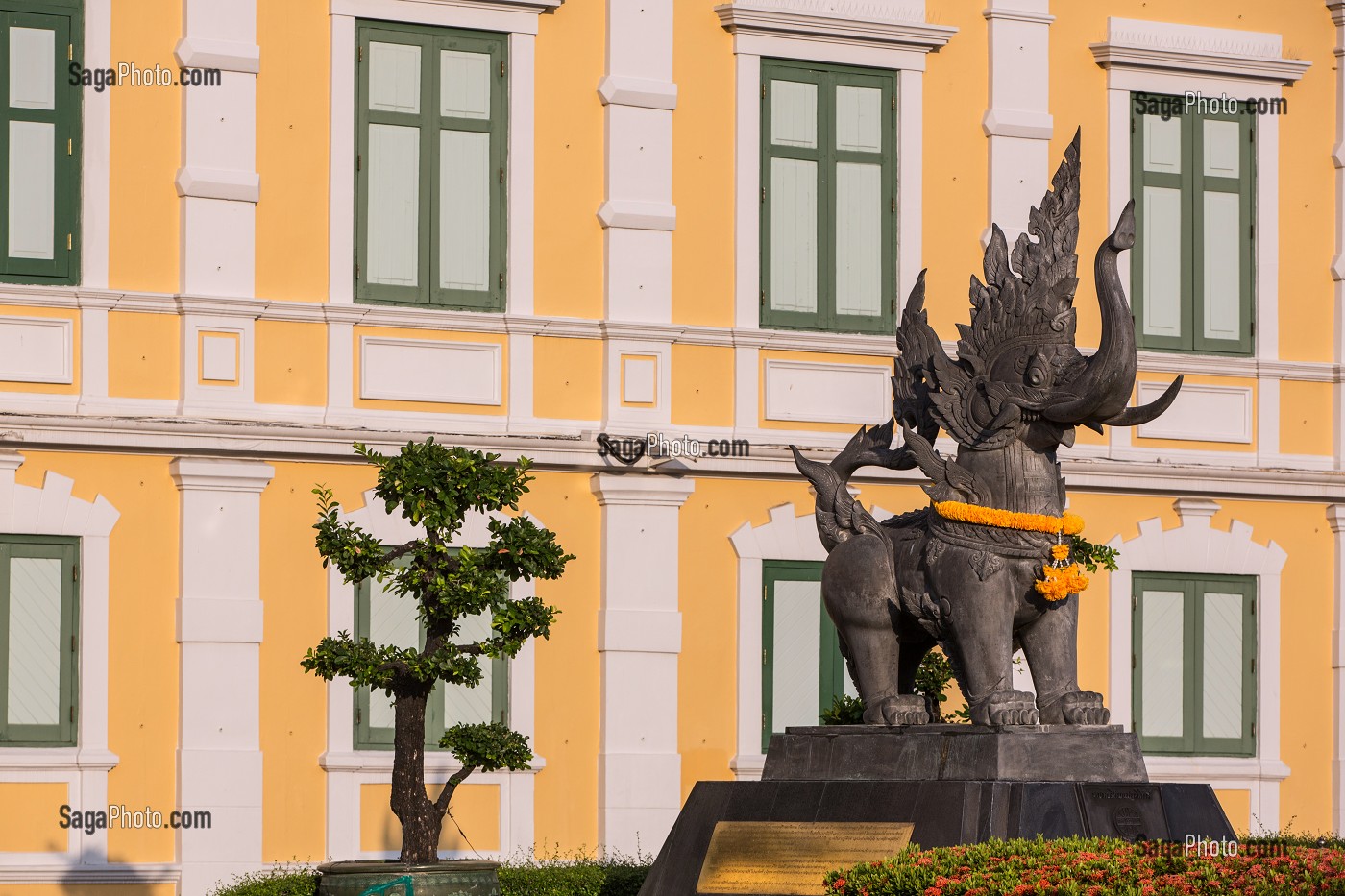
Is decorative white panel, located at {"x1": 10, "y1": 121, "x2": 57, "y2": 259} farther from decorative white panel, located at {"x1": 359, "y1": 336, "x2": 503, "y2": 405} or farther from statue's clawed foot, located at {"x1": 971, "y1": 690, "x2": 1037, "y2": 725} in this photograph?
statue's clawed foot, located at {"x1": 971, "y1": 690, "x2": 1037, "y2": 725}

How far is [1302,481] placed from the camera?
21281 mm

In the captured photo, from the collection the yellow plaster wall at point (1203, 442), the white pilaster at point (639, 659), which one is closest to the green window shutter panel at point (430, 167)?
the white pilaster at point (639, 659)

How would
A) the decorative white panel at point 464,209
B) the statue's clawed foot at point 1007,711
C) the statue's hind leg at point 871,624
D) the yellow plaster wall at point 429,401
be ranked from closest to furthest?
the statue's clawed foot at point 1007,711 < the statue's hind leg at point 871,624 < the yellow plaster wall at point 429,401 < the decorative white panel at point 464,209

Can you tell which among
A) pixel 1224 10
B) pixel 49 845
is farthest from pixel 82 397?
pixel 1224 10

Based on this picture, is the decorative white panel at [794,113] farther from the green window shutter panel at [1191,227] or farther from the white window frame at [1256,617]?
the white window frame at [1256,617]

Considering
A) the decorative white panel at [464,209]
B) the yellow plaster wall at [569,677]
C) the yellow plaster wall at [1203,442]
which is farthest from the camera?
the yellow plaster wall at [1203,442]

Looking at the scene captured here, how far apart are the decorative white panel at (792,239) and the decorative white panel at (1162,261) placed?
3.08 m

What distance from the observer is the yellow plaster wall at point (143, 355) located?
60.1 ft

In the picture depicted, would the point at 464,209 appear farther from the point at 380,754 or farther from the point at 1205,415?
the point at 1205,415

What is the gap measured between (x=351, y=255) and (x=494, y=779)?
414 centimetres

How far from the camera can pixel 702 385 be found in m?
19.8

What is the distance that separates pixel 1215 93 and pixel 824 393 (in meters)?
4.57

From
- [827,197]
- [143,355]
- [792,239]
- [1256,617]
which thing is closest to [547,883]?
[143,355]

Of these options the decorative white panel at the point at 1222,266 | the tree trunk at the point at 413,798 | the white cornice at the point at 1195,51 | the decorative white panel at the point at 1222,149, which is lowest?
the tree trunk at the point at 413,798
